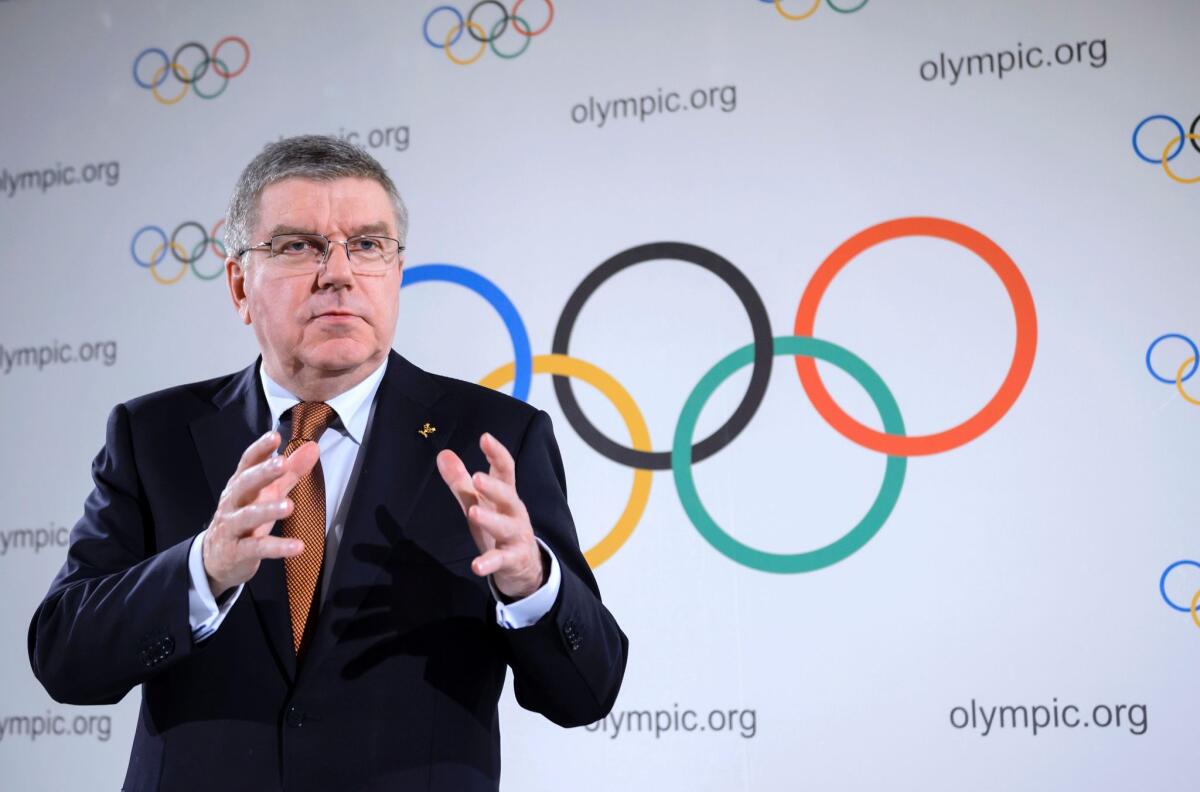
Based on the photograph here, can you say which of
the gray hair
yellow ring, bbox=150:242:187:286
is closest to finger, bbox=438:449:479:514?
the gray hair

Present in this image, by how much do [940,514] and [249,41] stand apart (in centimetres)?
257

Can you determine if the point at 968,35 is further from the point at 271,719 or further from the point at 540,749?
the point at 271,719

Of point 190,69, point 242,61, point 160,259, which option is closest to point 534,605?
point 160,259

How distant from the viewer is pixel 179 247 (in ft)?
12.7

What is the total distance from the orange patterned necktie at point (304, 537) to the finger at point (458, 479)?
0.33 meters

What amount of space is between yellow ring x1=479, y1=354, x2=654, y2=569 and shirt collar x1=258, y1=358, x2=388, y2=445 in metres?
1.41

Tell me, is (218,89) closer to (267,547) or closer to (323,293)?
(323,293)

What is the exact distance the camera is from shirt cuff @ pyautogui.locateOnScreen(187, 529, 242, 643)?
1.64 m

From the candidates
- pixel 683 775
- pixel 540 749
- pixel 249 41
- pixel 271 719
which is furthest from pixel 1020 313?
pixel 249 41

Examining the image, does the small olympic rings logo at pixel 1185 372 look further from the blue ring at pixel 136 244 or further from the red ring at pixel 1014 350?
the blue ring at pixel 136 244

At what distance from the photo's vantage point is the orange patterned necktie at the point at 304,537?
1.82 m

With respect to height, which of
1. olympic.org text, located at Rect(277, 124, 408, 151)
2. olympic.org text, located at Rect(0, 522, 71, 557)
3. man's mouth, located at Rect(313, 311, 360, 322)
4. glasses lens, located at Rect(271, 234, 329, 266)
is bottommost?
olympic.org text, located at Rect(0, 522, 71, 557)

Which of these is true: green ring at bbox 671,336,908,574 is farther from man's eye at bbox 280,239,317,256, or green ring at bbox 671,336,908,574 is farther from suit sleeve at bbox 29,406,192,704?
suit sleeve at bbox 29,406,192,704

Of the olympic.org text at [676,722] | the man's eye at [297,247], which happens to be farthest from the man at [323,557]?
the olympic.org text at [676,722]
